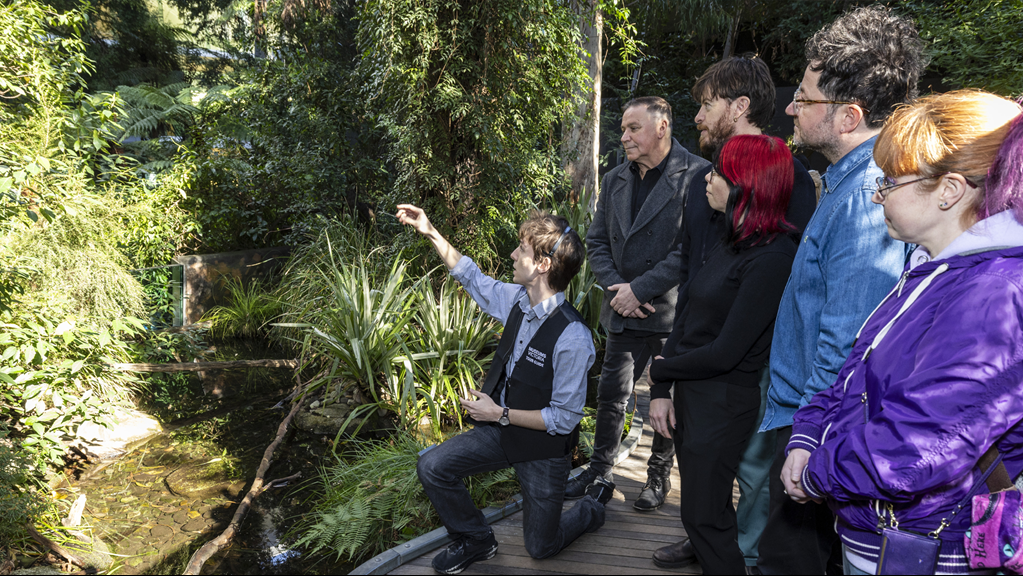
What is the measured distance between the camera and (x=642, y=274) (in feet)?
9.44

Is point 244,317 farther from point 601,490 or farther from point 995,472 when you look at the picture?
point 995,472

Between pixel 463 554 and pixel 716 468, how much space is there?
3.42ft

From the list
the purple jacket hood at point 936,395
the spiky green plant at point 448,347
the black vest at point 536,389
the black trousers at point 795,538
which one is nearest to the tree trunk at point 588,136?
the spiky green plant at point 448,347

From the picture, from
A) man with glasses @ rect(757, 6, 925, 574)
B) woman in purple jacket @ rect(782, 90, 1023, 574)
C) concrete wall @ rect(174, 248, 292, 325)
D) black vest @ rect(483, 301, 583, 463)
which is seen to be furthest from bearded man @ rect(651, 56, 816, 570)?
concrete wall @ rect(174, 248, 292, 325)

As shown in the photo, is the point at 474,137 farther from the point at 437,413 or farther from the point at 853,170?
the point at 853,170

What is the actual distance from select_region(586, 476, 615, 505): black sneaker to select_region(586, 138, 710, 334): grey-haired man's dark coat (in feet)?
2.39

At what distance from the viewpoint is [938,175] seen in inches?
47.1

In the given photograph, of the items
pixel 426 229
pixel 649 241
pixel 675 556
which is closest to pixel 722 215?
pixel 649 241

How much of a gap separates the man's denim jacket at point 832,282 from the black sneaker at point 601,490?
130 cm

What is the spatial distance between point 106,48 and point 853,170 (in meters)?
15.8

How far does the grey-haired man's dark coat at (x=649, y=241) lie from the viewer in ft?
9.14

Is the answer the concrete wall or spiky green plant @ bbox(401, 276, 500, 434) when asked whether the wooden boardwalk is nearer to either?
spiky green plant @ bbox(401, 276, 500, 434)

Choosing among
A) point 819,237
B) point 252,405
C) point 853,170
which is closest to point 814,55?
point 853,170

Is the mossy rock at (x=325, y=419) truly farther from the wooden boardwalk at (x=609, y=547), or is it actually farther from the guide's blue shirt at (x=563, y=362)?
the guide's blue shirt at (x=563, y=362)
